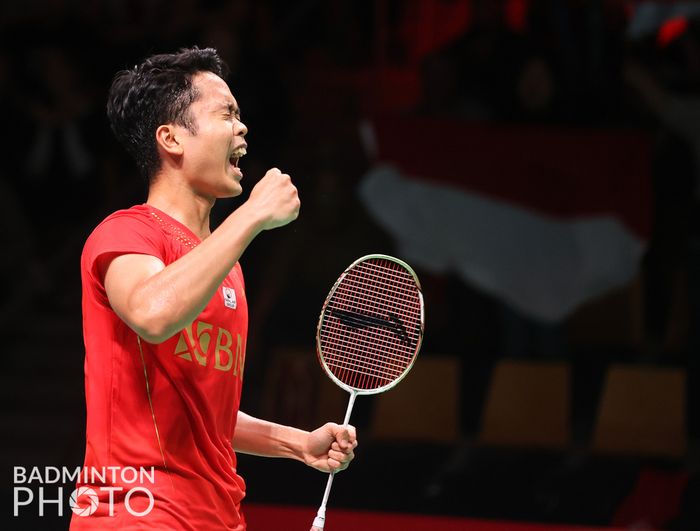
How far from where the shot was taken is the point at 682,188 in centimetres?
638

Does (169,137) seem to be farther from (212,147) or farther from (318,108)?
(318,108)

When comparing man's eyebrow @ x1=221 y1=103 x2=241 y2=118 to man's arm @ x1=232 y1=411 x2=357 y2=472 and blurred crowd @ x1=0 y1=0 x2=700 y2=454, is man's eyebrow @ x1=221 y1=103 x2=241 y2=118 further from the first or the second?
blurred crowd @ x1=0 y1=0 x2=700 y2=454

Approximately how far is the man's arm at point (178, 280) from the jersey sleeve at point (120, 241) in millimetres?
33

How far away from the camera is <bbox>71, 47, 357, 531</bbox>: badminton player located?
1.97 meters

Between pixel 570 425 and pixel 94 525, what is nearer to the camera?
pixel 94 525

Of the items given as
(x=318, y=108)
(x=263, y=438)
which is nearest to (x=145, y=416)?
(x=263, y=438)

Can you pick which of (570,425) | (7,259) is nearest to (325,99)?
(7,259)

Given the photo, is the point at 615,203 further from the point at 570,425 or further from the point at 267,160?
the point at 267,160

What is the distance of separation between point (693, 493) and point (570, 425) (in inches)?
37.7

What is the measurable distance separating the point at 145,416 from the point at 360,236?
17.1 ft

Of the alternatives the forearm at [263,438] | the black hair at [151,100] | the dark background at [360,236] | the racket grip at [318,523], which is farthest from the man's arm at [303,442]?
the dark background at [360,236]

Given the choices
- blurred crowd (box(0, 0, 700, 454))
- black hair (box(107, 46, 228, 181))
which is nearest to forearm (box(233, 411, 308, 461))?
black hair (box(107, 46, 228, 181))

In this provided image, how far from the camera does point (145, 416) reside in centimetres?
215

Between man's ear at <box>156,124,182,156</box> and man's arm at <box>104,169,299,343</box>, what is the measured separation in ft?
1.04
